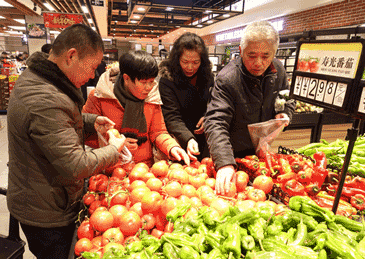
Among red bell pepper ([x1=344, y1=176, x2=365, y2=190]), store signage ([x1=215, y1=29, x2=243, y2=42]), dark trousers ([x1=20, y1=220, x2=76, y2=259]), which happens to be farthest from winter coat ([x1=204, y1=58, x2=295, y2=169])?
store signage ([x1=215, y1=29, x2=243, y2=42])

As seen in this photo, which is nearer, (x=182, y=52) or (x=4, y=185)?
(x=182, y=52)

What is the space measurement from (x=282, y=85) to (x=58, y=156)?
2.03m

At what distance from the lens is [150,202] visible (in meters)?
1.42

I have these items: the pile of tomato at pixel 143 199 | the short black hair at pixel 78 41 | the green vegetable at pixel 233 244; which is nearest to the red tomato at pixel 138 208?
the pile of tomato at pixel 143 199

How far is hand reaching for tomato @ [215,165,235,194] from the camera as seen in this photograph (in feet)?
5.34

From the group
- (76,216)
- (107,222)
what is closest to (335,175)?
(107,222)

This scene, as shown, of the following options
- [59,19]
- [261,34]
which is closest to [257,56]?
[261,34]

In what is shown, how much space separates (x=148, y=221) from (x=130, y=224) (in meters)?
0.11

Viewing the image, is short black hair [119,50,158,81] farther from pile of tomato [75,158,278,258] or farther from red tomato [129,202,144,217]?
red tomato [129,202,144,217]

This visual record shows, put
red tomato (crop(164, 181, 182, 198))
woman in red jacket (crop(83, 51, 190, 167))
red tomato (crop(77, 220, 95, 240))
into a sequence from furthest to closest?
1. woman in red jacket (crop(83, 51, 190, 167))
2. red tomato (crop(164, 181, 182, 198))
3. red tomato (crop(77, 220, 95, 240))

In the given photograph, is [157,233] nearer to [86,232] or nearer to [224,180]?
[86,232]

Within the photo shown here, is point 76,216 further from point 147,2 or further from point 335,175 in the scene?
point 147,2

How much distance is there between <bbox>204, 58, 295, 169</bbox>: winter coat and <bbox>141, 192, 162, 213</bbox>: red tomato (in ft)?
2.09

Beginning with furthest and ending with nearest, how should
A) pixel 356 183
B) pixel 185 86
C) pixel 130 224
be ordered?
pixel 185 86 → pixel 356 183 → pixel 130 224
